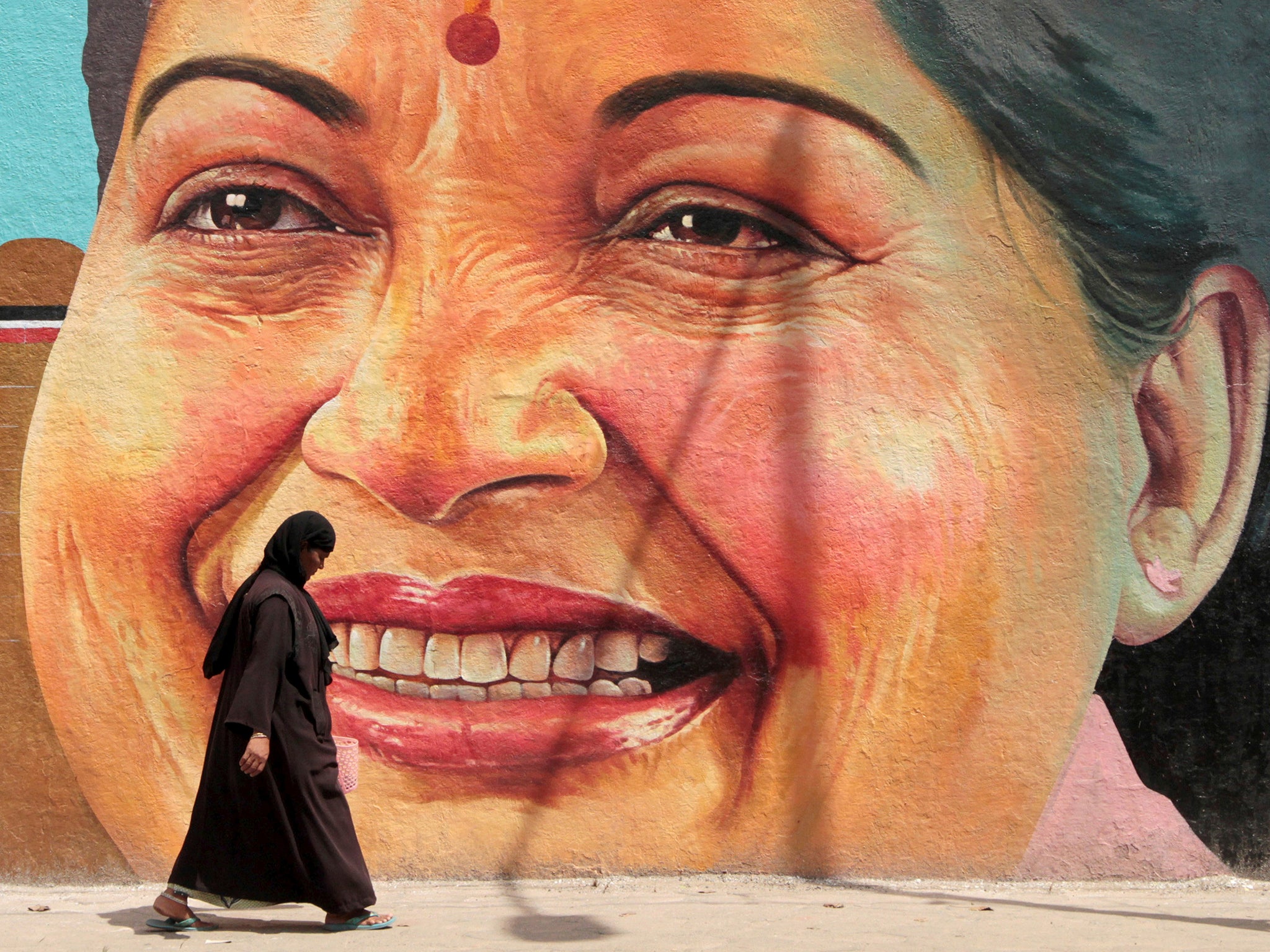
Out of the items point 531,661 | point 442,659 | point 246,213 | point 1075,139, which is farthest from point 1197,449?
point 246,213

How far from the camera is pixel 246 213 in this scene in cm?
521

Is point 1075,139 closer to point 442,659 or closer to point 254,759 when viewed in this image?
point 442,659

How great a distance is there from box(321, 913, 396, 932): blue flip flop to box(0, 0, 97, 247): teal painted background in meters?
2.72

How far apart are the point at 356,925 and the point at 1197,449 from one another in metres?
3.56

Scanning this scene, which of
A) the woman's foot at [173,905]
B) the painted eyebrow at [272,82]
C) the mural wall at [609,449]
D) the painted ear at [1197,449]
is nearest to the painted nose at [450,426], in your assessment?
the mural wall at [609,449]

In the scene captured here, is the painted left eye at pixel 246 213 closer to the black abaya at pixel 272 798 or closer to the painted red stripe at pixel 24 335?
the painted red stripe at pixel 24 335

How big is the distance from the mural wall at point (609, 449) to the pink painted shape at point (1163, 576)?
26 mm

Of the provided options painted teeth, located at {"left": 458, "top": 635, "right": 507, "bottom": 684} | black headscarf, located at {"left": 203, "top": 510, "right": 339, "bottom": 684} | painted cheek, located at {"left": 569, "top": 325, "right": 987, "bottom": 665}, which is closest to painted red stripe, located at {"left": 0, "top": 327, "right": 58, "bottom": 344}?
black headscarf, located at {"left": 203, "top": 510, "right": 339, "bottom": 684}

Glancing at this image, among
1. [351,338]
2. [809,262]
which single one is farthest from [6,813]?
[809,262]

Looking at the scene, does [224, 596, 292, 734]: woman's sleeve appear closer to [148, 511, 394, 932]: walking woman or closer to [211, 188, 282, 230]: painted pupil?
[148, 511, 394, 932]: walking woman

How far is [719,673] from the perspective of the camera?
5.13m

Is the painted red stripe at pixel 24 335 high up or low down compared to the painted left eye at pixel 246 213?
down

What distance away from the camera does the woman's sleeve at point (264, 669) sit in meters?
4.33

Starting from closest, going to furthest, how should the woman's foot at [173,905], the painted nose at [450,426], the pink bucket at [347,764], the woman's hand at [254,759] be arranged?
the woman's hand at [254,759] < the woman's foot at [173,905] < the pink bucket at [347,764] < the painted nose at [450,426]
